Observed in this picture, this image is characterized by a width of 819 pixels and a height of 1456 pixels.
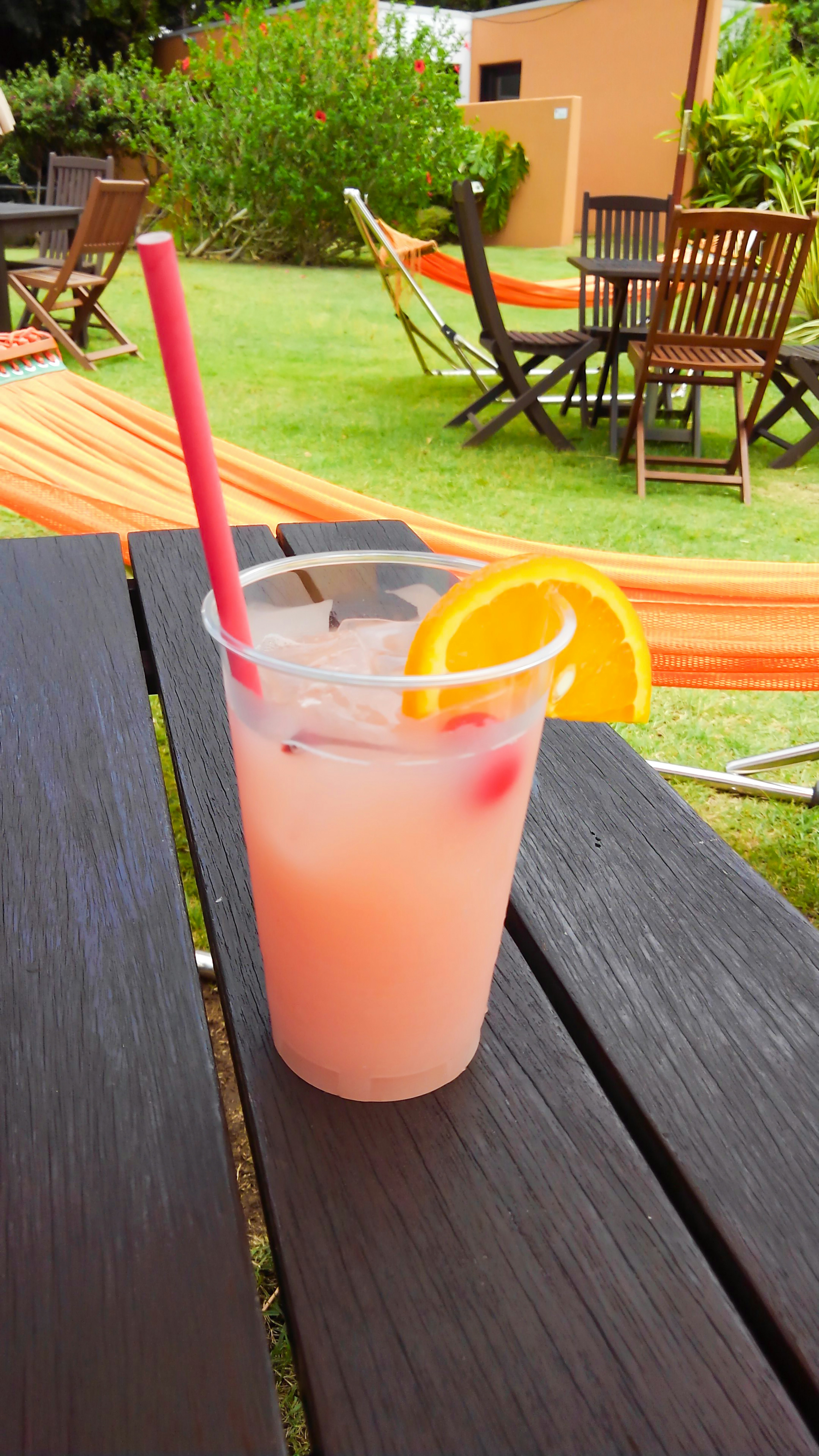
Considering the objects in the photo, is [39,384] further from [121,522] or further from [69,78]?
[69,78]

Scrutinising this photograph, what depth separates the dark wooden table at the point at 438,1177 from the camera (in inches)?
15.3

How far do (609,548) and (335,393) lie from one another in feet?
9.89

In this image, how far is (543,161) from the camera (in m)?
14.0

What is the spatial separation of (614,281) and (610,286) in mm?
1448

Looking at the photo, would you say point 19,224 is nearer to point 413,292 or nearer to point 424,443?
point 413,292

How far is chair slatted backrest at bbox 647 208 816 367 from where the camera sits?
4.05 m

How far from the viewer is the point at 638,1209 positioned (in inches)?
18.4

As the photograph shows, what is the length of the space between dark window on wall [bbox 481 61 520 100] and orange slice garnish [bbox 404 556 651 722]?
17.9 meters

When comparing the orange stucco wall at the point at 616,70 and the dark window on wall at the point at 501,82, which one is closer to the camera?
the orange stucco wall at the point at 616,70

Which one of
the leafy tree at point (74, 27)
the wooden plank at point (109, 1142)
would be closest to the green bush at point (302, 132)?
the leafy tree at point (74, 27)

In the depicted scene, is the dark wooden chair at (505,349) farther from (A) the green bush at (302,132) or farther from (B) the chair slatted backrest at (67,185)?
(A) the green bush at (302,132)

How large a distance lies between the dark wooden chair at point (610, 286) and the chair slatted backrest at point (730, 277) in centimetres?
68

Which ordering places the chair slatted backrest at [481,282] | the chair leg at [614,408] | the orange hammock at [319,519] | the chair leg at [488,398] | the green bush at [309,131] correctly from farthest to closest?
the green bush at [309,131] → the chair leg at [488,398] → the chair leg at [614,408] → the chair slatted backrest at [481,282] → the orange hammock at [319,519]

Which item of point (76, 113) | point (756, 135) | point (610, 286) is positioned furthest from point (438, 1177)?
point (76, 113)
